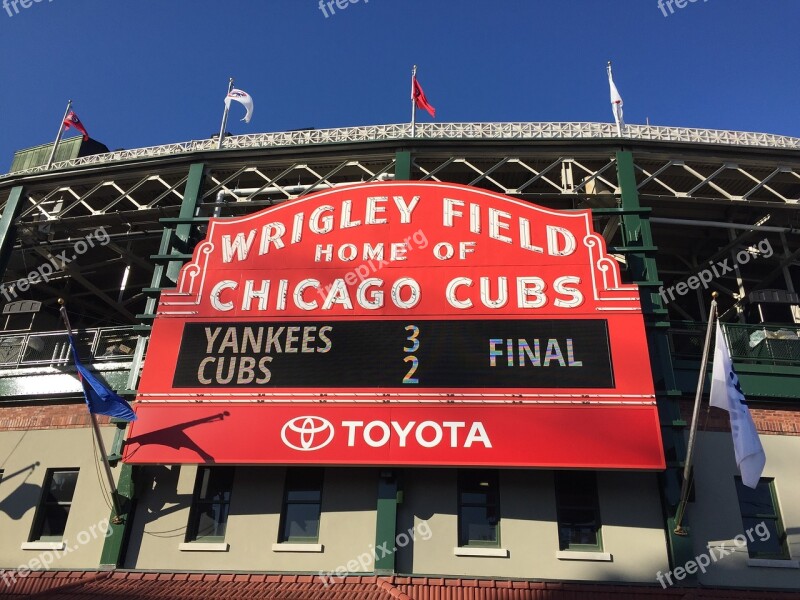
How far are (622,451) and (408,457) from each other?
13.2 feet

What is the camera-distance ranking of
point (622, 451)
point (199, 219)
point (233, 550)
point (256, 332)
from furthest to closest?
point (199, 219) → point (256, 332) → point (233, 550) → point (622, 451)

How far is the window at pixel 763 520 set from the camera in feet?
41.6

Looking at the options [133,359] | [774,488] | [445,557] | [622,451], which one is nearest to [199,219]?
[133,359]

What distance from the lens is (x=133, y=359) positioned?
15.4 meters

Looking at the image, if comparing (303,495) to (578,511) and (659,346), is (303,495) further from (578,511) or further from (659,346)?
(659,346)

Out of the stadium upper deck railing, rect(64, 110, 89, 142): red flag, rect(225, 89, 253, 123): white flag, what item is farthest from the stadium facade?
rect(64, 110, 89, 142): red flag

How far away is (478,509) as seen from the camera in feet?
43.1

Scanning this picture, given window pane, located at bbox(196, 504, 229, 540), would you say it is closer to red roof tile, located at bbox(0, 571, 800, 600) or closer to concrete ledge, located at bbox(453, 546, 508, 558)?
red roof tile, located at bbox(0, 571, 800, 600)

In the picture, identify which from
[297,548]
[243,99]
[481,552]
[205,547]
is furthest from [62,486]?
[243,99]

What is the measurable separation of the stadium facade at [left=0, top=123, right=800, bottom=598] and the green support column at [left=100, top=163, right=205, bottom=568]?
5cm

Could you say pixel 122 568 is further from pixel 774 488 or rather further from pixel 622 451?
pixel 774 488

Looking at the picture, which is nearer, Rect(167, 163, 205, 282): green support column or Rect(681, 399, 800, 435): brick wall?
Rect(681, 399, 800, 435): brick wall

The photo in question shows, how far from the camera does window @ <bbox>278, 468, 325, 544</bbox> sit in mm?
13297

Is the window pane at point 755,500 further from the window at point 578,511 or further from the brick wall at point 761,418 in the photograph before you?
the window at point 578,511
